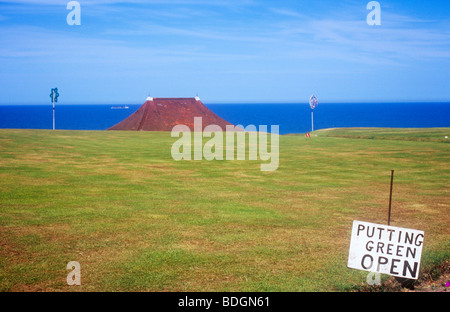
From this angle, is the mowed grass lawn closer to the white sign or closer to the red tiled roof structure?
the white sign

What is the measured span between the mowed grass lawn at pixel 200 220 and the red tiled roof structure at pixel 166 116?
31238 millimetres

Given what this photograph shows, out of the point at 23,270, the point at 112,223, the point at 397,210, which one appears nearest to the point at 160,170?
the point at 112,223

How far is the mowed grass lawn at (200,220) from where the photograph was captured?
27.0 ft

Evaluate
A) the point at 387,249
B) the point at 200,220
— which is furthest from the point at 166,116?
the point at 387,249

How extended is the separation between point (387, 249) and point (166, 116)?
165ft

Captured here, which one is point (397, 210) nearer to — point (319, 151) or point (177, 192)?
point (177, 192)

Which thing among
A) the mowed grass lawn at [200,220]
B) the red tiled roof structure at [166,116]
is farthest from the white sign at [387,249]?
the red tiled roof structure at [166,116]

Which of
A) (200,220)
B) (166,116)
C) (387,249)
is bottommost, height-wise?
(200,220)

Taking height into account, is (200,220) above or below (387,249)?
below

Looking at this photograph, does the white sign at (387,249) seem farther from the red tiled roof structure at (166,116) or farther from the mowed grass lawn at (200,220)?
the red tiled roof structure at (166,116)

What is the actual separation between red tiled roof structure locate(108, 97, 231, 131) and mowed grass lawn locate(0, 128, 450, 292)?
3124 centimetres

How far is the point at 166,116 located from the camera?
186 ft

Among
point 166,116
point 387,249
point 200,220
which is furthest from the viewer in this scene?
point 166,116

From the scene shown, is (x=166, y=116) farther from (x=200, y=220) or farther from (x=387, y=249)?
(x=387, y=249)
